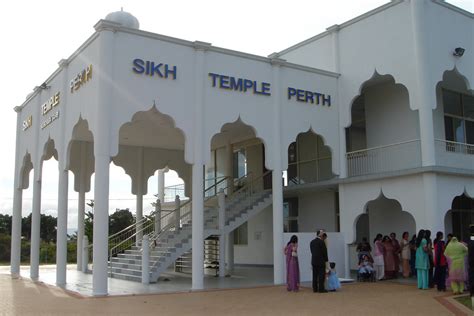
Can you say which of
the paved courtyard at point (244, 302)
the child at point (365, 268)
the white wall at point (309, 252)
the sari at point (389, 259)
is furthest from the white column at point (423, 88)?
the paved courtyard at point (244, 302)

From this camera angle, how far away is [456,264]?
12914mm

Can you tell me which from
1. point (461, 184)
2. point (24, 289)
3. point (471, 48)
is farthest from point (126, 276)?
point (471, 48)

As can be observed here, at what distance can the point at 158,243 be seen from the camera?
17750 mm

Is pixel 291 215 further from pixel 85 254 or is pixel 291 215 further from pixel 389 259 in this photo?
pixel 85 254

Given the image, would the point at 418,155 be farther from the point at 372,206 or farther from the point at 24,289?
the point at 24,289

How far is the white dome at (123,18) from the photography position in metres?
16.6

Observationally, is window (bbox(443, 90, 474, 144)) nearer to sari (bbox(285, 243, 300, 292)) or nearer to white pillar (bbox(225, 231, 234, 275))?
sari (bbox(285, 243, 300, 292))

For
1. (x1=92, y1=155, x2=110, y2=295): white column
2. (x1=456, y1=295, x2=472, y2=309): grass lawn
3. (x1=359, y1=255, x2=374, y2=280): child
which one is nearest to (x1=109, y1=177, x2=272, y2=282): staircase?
(x1=92, y1=155, x2=110, y2=295): white column

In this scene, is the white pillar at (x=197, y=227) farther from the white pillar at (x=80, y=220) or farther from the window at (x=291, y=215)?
the window at (x=291, y=215)

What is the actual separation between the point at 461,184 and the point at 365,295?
17.2 feet

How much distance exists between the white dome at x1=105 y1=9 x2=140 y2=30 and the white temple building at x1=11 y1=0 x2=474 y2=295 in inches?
2.2

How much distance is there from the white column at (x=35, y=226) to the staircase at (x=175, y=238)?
2547 mm

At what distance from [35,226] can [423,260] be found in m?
12.7

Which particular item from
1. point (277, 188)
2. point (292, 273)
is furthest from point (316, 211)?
point (292, 273)
